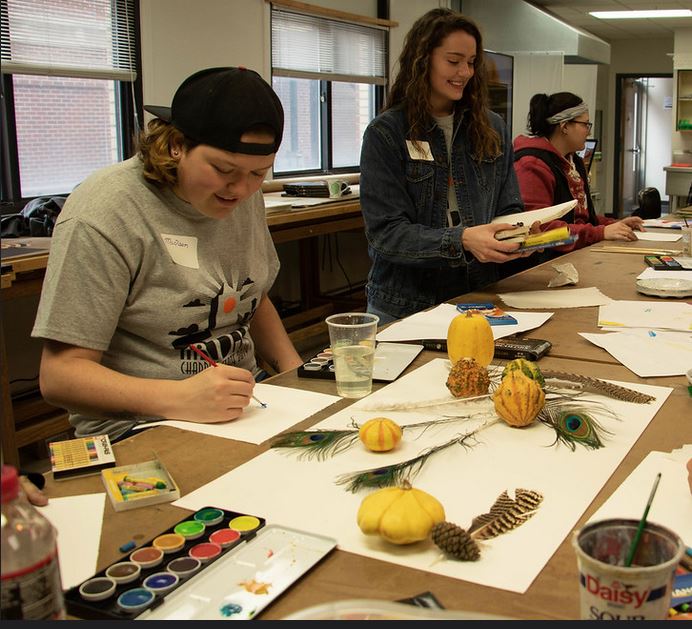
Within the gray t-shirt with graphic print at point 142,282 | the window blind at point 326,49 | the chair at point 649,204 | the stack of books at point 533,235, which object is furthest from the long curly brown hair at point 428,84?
the window blind at point 326,49

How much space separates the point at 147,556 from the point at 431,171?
1705mm

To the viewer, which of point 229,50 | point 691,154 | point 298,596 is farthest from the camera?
point 691,154

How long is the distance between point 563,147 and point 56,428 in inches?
95.1

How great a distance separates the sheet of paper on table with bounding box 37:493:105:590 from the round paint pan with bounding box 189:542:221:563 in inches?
4.3

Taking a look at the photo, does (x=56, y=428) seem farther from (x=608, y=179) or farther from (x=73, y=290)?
(x=608, y=179)

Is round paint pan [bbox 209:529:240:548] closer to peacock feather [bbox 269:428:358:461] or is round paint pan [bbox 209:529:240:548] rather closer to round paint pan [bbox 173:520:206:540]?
round paint pan [bbox 173:520:206:540]

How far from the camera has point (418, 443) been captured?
1217mm

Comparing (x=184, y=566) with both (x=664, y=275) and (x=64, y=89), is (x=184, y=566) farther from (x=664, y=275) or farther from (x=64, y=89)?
(x=64, y=89)

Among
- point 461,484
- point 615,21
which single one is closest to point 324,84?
point 461,484

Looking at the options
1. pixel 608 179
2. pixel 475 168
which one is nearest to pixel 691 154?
pixel 608 179

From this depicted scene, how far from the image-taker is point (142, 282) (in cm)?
151

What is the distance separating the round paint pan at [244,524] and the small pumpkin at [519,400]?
0.49 metres

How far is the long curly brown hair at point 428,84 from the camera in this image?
2330mm

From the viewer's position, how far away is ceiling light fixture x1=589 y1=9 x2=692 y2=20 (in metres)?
9.76
